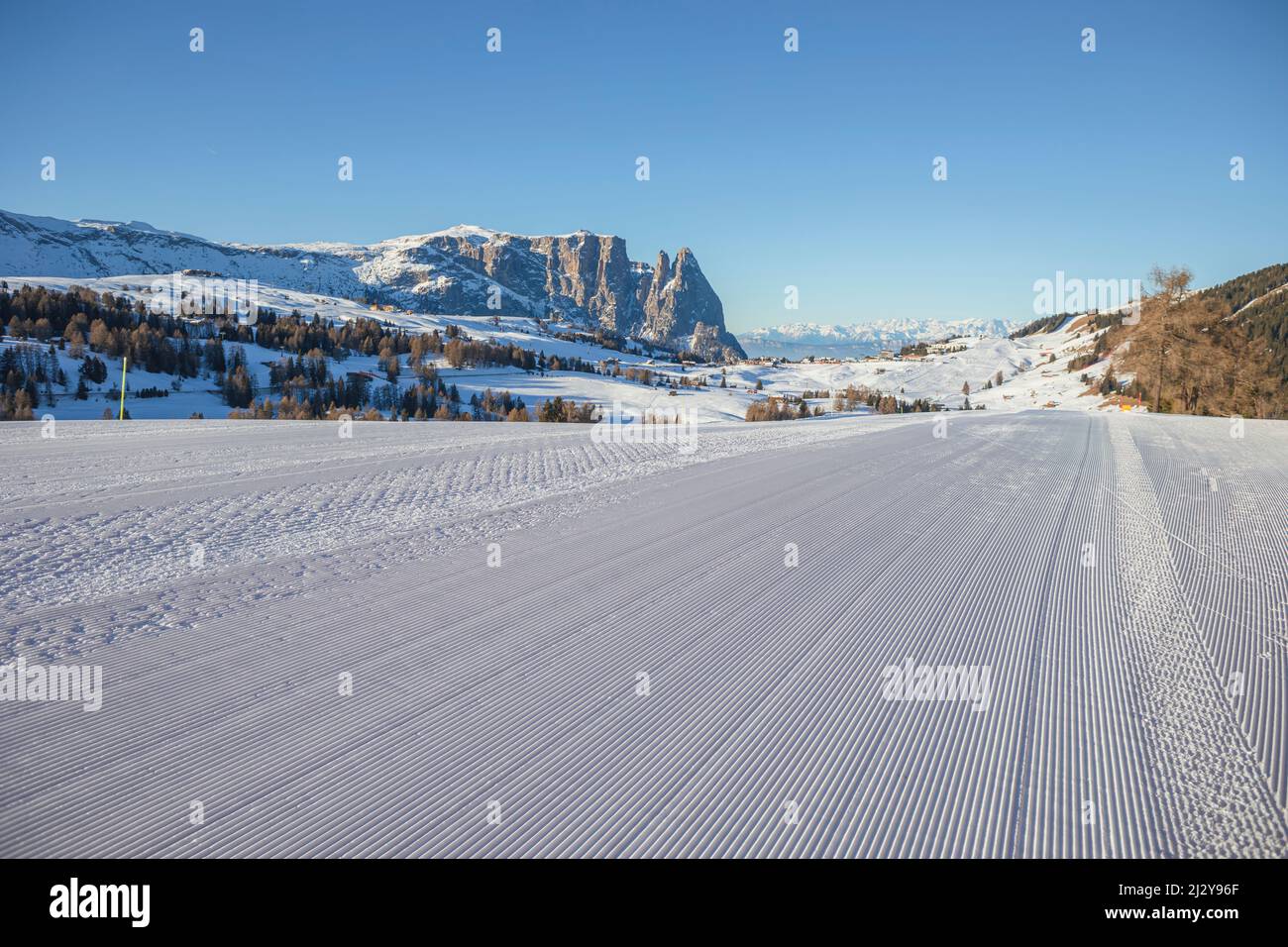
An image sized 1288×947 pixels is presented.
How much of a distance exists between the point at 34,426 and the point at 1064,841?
21.7m

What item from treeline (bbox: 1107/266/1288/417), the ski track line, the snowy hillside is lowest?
the ski track line

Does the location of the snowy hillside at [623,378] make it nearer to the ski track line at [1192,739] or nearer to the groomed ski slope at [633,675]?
the groomed ski slope at [633,675]

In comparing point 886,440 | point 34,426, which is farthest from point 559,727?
point 34,426

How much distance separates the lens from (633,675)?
4.16 m

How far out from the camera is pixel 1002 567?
6480 millimetres

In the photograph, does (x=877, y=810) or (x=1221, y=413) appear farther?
(x=1221, y=413)

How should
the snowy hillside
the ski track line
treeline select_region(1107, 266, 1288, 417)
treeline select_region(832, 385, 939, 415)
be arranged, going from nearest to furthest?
the ski track line → treeline select_region(1107, 266, 1288, 417) → the snowy hillside → treeline select_region(832, 385, 939, 415)

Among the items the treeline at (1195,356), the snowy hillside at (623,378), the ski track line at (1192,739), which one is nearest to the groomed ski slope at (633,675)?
the ski track line at (1192,739)

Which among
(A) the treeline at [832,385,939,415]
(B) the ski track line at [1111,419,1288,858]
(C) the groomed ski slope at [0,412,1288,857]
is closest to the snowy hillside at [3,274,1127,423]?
(A) the treeline at [832,385,939,415]

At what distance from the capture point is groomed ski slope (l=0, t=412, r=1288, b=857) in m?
2.89

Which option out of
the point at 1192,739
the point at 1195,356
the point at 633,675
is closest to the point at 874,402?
the point at 1195,356

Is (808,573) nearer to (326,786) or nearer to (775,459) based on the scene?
(326,786)

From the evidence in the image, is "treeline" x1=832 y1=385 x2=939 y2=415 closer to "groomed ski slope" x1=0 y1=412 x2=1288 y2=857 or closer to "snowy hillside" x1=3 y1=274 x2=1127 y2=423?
"snowy hillside" x1=3 y1=274 x2=1127 y2=423

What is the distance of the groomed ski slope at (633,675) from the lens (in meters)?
2.89
